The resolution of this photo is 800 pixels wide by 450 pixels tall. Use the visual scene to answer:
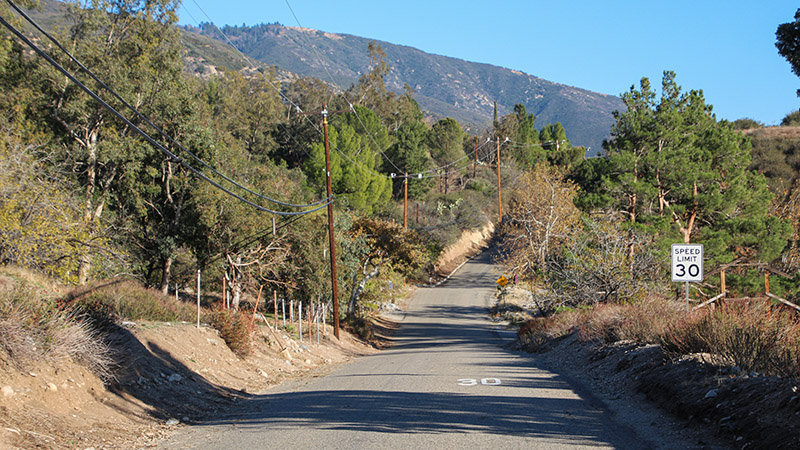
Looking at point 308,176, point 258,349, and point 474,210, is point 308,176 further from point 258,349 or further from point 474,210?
point 258,349

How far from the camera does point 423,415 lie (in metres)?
9.65

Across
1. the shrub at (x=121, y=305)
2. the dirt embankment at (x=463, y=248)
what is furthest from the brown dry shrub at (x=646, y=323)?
the dirt embankment at (x=463, y=248)

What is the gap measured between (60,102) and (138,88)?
376 cm

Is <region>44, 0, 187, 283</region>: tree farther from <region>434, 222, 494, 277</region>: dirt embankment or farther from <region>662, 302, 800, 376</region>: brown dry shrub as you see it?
<region>434, 222, 494, 277</region>: dirt embankment

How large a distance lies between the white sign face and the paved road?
4.13 m

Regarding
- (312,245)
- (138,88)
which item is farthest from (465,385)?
(138,88)

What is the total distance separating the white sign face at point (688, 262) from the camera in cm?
1550

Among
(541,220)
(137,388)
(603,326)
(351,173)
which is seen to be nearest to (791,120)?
(541,220)

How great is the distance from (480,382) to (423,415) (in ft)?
13.1

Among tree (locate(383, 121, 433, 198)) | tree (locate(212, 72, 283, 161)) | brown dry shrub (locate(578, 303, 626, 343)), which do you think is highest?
tree (locate(212, 72, 283, 161))

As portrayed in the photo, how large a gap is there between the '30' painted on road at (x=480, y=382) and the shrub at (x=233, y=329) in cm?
657

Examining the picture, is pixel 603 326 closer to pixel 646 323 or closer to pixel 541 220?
pixel 646 323

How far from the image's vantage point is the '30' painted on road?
13158mm

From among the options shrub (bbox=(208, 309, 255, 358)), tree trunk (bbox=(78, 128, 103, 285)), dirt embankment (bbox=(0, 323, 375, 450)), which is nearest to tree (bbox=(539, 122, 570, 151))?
tree trunk (bbox=(78, 128, 103, 285))
